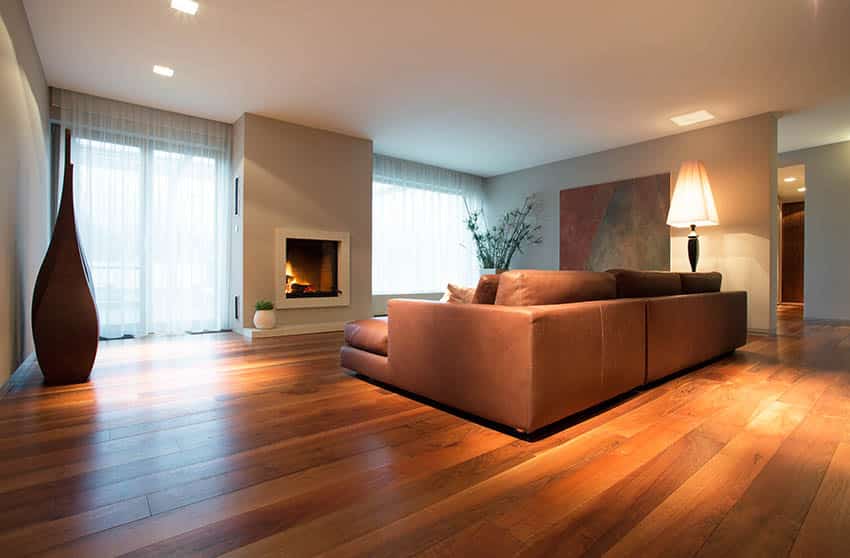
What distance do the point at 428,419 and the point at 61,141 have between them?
15.4 ft

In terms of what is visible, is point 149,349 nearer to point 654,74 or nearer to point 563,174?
point 654,74

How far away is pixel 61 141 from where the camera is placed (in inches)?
168

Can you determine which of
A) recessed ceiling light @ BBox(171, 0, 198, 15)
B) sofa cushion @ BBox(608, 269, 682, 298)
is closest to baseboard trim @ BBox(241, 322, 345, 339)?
recessed ceiling light @ BBox(171, 0, 198, 15)

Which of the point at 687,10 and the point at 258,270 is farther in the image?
the point at 258,270

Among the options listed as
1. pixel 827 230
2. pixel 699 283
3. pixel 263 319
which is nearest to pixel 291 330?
pixel 263 319

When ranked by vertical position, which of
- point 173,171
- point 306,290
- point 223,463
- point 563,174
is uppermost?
point 563,174

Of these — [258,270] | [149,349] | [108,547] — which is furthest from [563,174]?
[108,547]

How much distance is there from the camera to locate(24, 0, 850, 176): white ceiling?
2.92m

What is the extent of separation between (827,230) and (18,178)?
29.2 ft

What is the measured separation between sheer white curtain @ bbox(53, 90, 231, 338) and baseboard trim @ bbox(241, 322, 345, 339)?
0.78 meters

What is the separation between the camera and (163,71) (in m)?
3.81

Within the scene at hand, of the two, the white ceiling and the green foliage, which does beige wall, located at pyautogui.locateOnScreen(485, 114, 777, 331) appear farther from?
the green foliage

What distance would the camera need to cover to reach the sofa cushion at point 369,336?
8.79ft

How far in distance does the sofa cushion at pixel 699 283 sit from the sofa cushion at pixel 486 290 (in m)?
1.90
